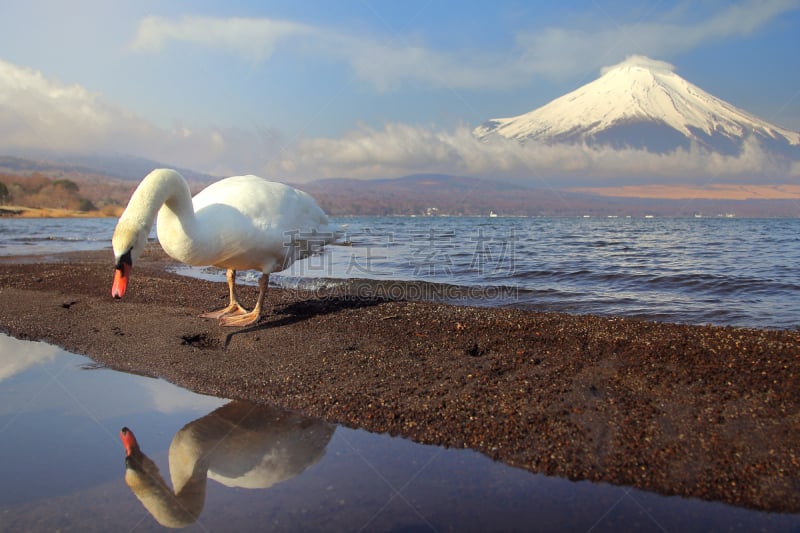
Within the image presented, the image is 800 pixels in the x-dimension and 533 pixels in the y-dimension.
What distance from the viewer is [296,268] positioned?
709 inches

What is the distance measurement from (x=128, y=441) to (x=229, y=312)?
14.7 feet

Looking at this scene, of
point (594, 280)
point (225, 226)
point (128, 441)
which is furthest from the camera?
point (594, 280)

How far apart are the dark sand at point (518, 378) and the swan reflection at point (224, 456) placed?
37 centimetres

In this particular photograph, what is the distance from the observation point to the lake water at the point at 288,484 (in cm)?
308

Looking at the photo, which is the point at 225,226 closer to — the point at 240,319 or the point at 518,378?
the point at 240,319

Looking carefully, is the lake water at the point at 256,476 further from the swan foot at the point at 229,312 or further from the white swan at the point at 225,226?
the swan foot at the point at 229,312

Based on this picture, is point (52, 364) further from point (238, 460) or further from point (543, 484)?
point (543, 484)

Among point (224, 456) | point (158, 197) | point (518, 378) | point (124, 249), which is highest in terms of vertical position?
point (158, 197)

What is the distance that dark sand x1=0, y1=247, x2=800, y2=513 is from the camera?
3770 mm

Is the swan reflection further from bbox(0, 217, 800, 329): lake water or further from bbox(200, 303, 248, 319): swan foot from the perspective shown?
bbox(0, 217, 800, 329): lake water

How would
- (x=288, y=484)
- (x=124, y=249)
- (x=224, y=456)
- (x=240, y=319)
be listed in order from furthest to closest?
(x=240, y=319) < (x=124, y=249) < (x=224, y=456) < (x=288, y=484)

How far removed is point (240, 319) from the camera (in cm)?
807

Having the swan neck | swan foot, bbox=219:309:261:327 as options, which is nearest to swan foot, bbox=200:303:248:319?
swan foot, bbox=219:309:261:327

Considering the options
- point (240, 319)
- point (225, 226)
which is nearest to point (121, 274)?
point (225, 226)
